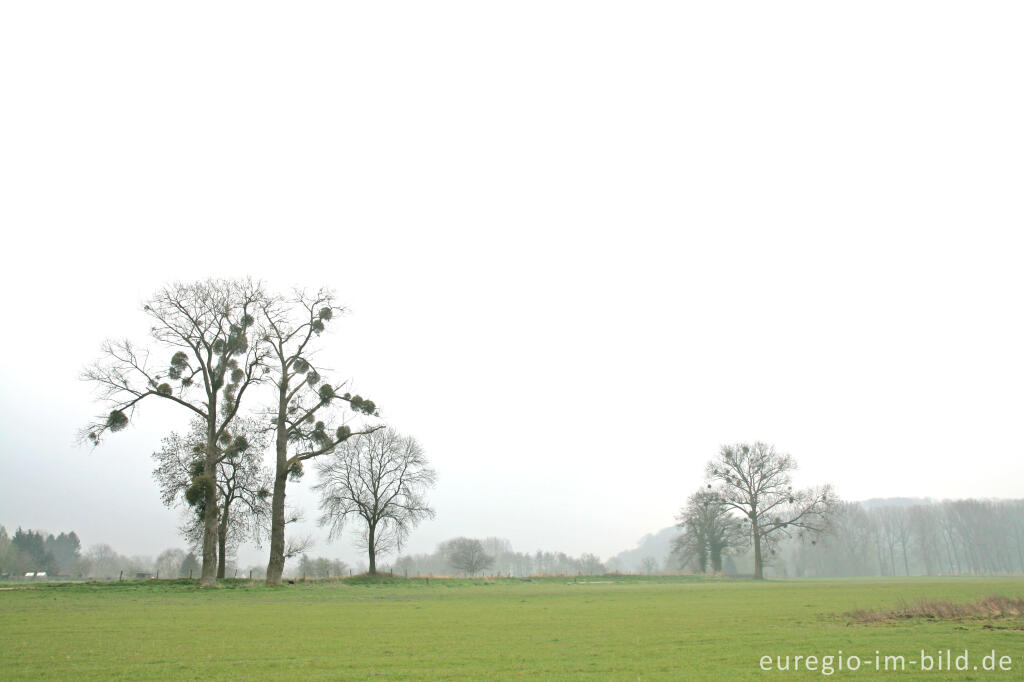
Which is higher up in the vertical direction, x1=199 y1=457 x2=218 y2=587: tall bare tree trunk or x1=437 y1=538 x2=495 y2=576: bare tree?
x1=199 y1=457 x2=218 y2=587: tall bare tree trunk

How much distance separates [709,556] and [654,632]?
53.9 meters

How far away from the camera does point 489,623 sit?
16.2m

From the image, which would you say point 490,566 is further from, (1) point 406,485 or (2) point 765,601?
(2) point 765,601

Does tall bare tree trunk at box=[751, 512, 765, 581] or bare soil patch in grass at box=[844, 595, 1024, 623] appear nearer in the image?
bare soil patch in grass at box=[844, 595, 1024, 623]

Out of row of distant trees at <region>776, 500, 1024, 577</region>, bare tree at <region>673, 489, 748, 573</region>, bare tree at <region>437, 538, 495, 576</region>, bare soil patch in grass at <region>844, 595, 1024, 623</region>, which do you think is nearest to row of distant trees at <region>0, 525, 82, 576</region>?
bare tree at <region>437, 538, 495, 576</region>

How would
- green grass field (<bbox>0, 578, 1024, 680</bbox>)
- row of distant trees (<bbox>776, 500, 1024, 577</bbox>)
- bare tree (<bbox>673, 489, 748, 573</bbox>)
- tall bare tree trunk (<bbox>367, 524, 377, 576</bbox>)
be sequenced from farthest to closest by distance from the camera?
row of distant trees (<bbox>776, 500, 1024, 577</bbox>), bare tree (<bbox>673, 489, 748, 573</bbox>), tall bare tree trunk (<bbox>367, 524, 377, 576</bbox>), green grass field (<bbox>0, 578, 1024, 680</bbox>)

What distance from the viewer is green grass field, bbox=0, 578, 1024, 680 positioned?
9391 mm

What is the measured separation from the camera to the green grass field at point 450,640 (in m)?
9.39

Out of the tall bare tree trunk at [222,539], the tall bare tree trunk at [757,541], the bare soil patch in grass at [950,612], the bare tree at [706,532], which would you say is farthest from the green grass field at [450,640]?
the bare tree at [706,532]

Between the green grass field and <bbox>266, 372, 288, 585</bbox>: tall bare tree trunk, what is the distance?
916 cm

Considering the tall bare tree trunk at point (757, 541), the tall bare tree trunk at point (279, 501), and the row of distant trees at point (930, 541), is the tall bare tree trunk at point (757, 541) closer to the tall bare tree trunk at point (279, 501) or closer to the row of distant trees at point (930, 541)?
the tall bare tree trunk at point (279, 501)

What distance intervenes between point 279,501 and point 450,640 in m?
21.8

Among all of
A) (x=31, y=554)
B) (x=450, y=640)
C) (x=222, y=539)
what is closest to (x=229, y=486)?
(x=222, y=539)

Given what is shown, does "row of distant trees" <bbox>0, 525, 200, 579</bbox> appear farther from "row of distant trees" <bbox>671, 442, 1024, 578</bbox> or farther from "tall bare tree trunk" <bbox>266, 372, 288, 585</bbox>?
"row of distant trees" <bbox>671, 442, 1024, 578</bbox>
